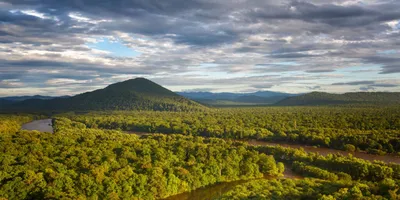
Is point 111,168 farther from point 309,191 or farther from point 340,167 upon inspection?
point 340,167

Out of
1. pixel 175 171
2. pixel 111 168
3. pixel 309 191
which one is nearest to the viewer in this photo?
pixel 309 191

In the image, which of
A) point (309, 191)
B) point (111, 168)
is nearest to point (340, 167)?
point (309, 191)

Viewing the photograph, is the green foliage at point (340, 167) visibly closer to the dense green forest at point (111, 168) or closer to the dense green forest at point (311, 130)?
the dense green forest at point (111, 168)

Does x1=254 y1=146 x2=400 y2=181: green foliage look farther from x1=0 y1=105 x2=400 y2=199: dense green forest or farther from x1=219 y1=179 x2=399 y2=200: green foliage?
x1=219 y1=179 x2=399 y2=200: green foliage

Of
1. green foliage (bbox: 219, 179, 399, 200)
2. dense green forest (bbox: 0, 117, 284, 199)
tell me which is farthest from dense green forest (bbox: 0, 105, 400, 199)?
dense green forest (bbox: 0, 117, 284, 199)

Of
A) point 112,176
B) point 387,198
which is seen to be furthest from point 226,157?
point 387,198

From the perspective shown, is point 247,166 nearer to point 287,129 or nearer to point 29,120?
point 287,129

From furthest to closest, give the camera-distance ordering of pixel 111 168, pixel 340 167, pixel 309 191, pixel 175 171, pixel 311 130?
pixel 311 130
pixel 340 167
pixel 175 171
pixel 111 168
pixel 309 191

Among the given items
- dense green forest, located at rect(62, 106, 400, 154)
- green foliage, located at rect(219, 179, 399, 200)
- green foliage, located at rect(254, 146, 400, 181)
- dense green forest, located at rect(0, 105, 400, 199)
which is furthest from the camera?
dense green forest, located at rect(62, 106, 400, 154)

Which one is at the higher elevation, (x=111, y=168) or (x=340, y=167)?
(x=111, y=168)

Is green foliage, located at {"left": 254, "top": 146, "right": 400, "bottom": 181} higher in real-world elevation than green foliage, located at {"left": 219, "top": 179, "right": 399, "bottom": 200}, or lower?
lower
